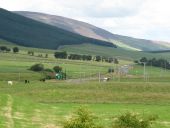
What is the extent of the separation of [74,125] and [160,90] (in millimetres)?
77773

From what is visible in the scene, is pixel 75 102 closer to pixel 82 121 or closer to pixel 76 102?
pixel 76 102

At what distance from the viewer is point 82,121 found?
136 ft

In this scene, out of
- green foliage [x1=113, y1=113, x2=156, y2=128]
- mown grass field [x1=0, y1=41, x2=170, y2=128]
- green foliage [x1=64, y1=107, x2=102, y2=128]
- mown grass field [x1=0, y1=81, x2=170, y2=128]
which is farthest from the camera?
mown grass field [x1=0, y1=81, x2=170, y2=128]

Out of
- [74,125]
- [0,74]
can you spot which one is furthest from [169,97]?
[0,74]

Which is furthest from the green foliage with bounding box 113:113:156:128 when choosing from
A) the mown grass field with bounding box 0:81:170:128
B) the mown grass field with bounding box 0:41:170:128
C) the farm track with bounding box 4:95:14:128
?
the farm track with bounding box 4:95:14:128

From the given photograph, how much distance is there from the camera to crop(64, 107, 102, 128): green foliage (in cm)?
4075

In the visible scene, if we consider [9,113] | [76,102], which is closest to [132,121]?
[9,113]

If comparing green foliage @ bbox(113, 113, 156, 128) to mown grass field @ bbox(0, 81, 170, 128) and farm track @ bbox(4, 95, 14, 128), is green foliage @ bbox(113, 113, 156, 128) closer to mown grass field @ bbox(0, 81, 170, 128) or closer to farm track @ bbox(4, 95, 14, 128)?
mown grass field @ bbox(0, 81, 170, 128)

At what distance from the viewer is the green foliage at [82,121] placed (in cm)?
4075

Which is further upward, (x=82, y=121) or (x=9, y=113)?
(x=82, y=121)

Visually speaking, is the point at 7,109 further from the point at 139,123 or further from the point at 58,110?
the point at 139,123

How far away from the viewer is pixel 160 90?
116 metres

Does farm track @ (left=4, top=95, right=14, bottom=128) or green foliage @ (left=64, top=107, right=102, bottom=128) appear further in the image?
farm track @ (left=4, top=95, right=14, bottom=128)

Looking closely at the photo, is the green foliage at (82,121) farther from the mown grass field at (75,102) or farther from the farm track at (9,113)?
the farm track at (9,113)
